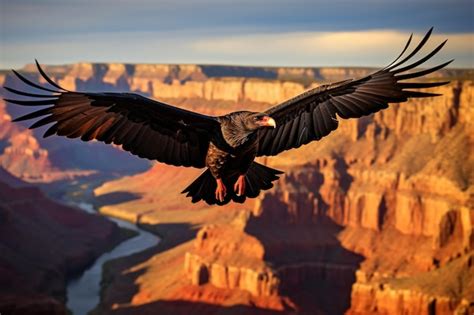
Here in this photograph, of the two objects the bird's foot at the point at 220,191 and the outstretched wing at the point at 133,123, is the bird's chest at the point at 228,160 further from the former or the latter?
the outstretched wing at the point at 133,123

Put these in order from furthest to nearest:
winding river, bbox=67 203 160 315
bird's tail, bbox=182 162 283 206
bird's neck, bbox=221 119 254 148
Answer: winding river, bbox=67 203 160 315, bird's tail, bbox=182 162 283 206, bird's neck, bbox=221 119 254 148

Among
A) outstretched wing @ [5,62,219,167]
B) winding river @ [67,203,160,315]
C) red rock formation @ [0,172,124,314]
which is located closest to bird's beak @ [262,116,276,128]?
outstretched wing @ [5,62,219,167]

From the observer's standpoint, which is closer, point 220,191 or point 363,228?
point 220,191

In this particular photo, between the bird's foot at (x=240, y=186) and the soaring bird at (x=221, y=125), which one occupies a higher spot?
the soaring bird at (x=221, y=125)

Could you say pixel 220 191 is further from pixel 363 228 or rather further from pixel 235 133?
pixel 363 228

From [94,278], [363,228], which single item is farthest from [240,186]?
[94,278]

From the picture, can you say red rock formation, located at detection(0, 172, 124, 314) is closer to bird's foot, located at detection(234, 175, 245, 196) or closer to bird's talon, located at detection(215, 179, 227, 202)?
bird's foot, located at detection(234, 175, 245, 196)

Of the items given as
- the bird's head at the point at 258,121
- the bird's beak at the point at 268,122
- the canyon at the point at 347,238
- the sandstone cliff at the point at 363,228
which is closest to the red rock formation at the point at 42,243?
the canyon at the point at 347,238
